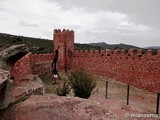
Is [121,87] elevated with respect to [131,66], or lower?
lower

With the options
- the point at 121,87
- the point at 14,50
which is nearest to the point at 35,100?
the point at 14,50

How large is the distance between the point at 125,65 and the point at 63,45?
18.0 feet

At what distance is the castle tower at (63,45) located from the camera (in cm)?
2225

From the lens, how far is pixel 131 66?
18750mm

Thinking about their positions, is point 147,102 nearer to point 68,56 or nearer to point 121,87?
point 121,87

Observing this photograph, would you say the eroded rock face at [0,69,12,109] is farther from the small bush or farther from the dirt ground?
the small bush

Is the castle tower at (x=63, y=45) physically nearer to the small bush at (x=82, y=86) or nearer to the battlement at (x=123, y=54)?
the battlement at (x=123, y=54)

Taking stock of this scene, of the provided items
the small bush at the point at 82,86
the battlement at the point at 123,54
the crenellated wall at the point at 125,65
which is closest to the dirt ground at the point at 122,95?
the small bush at the point at 82,86

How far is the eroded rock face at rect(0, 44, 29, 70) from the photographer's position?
21.9ft

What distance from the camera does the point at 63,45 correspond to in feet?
A: 73.0

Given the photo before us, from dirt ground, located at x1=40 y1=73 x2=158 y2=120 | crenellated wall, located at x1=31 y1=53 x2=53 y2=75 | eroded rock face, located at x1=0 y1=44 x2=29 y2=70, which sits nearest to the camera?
eroded rock face, located at x1=0 y1=44 x2=29 y2=70

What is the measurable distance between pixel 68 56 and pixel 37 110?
17.5 meters

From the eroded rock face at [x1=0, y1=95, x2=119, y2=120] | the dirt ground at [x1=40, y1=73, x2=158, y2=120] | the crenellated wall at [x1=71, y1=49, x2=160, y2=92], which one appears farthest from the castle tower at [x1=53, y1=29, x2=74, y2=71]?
the eroded rock face at [x1=0, y1=95, x2=119, y2=120]

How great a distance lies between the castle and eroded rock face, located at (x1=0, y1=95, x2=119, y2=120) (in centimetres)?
922
